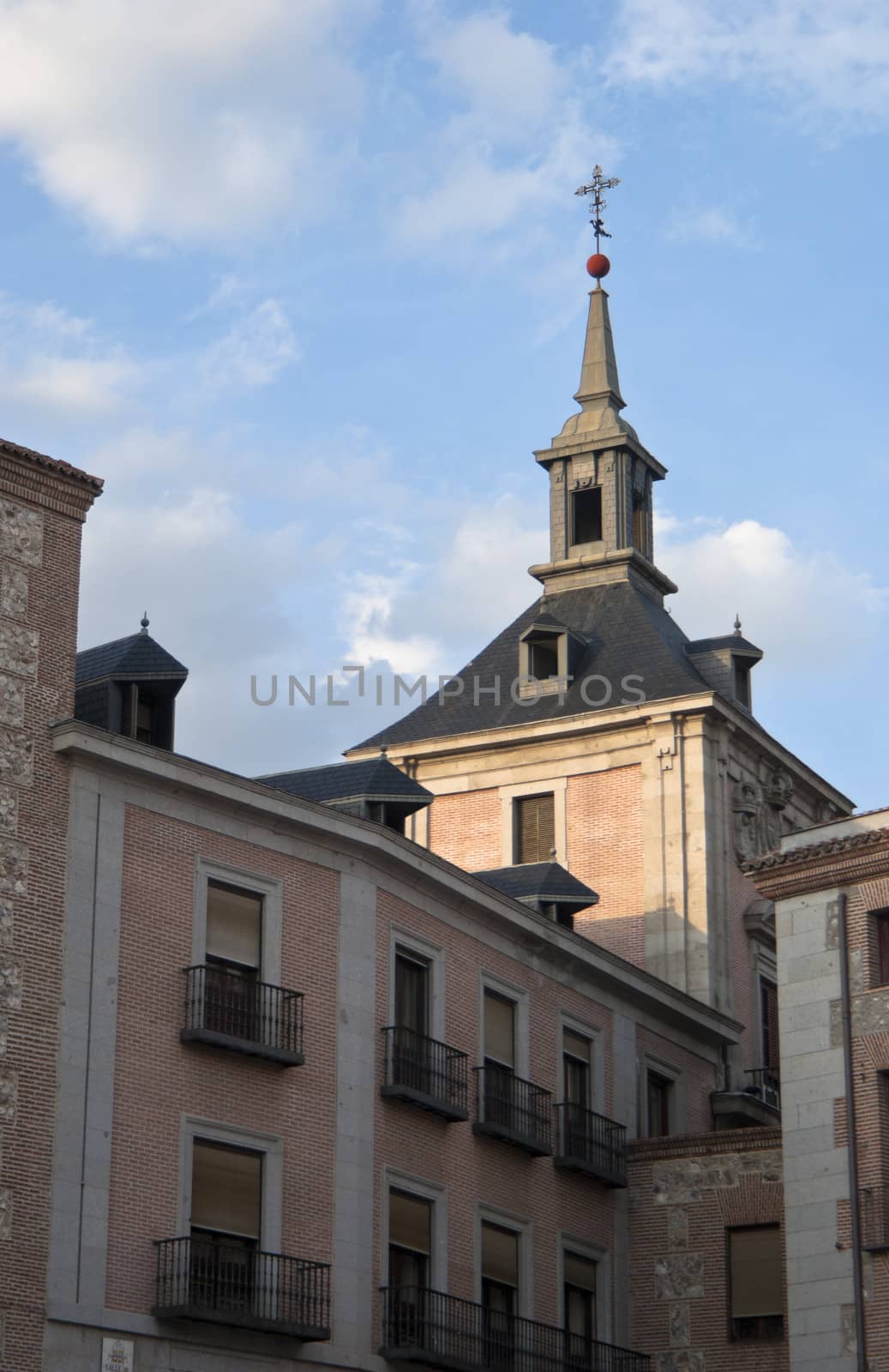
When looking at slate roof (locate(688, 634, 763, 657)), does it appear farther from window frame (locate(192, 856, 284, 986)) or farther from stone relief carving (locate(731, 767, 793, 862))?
window frame (locate(192, 856, 284, 986))

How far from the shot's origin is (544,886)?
42.8 m

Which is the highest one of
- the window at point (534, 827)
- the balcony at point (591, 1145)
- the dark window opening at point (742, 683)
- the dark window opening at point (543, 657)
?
the dark window opening at point (543, 657)

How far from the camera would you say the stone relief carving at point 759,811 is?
52.2 metres

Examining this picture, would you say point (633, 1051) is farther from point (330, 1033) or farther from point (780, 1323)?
point (330, 1033)

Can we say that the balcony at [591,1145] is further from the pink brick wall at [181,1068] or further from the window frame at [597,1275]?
the pink brick wall at [181,1068]

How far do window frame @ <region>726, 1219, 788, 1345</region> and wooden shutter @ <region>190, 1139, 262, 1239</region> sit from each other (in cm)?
996

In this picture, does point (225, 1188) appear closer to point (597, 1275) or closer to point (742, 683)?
point (597, 1275)

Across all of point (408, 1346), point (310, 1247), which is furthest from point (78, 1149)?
point (408, 1346)

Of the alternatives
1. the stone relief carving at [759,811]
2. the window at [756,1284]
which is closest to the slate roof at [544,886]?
the window at [756,1284]

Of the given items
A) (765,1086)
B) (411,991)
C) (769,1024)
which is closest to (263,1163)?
(411,991)

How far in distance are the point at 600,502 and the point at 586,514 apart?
63 cm

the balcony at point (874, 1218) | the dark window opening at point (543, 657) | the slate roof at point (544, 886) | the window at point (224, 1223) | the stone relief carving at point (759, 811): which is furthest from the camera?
the dark window opening at point (543, 657)

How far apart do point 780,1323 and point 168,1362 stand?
12.1m

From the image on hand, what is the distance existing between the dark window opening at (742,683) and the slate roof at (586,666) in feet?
3.66
